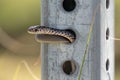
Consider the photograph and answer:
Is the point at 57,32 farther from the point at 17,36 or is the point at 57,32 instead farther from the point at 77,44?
the point at 17,36

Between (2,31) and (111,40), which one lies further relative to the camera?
(2,31)

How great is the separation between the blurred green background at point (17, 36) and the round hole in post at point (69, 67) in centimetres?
293

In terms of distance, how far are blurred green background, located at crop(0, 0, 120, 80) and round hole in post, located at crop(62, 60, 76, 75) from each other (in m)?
2.93

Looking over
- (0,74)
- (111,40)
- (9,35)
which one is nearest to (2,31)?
(9,35)

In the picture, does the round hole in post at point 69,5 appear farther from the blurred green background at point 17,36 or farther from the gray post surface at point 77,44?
the blurred green background at point 17,36

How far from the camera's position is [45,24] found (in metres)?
2.53

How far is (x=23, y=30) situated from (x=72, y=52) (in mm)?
4058

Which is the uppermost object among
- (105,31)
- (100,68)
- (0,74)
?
(105,31)

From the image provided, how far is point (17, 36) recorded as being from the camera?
20.8 ft

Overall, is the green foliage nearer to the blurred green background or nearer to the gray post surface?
the blurred green background

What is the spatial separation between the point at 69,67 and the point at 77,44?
138 mm

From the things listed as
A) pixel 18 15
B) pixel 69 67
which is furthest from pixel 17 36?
pixel 69 67

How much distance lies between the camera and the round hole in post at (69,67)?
8.21 feet

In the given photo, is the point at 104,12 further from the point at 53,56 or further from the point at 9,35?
the point at 9,35
